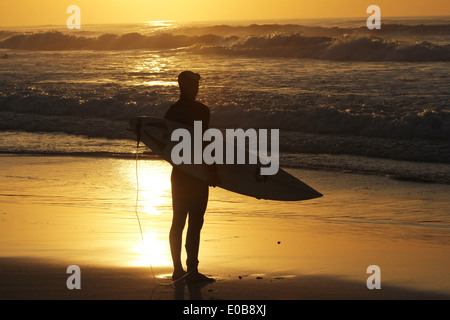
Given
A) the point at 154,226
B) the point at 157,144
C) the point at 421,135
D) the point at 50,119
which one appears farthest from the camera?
the point at 50,119

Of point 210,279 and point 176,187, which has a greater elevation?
point 176,187

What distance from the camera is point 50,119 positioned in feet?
61.6

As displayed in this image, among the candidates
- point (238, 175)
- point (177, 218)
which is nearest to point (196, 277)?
point (177, 218)

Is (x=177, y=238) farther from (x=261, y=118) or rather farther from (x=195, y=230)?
(x=261, y=118)

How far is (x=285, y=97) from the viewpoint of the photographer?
19844 millimetres

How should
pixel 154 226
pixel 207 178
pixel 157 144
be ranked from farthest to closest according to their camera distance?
pixel 154 226 < pixel 157 144 < pixel 207 178

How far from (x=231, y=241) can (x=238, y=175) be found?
1.00 m

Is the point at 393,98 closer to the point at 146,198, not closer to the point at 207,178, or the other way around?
the point at 146,198

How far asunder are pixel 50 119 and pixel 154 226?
40.3ft

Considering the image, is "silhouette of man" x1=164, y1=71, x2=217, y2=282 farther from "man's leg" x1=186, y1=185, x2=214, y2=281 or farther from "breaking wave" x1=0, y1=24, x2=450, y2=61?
"breaking wave" x1=0, y1=24, x2=450, y2=61

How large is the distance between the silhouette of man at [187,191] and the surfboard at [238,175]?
0.64 feet
